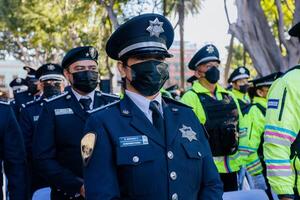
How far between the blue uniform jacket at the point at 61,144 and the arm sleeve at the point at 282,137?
4.67 ft

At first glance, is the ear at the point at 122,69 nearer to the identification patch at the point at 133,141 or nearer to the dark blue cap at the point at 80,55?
the identification patch at the point at 133,141

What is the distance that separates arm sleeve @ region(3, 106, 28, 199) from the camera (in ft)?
11.9

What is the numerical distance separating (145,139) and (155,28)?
0.56 m

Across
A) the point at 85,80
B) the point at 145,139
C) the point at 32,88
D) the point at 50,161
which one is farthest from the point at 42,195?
the point at 32,88

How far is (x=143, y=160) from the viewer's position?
86.9 inches

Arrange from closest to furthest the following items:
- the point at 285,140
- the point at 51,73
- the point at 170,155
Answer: the point at 170,155, the point at 285,140, the point at 51,73

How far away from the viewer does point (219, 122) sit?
5.05 meters

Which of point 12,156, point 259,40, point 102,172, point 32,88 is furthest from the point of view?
point 259,40

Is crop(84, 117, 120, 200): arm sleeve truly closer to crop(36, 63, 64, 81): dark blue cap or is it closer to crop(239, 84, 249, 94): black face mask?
crop(36, 63, 64, 81): dark blue cap

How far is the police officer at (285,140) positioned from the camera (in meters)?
2.81

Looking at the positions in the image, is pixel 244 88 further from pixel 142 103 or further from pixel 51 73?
pixel 142 103

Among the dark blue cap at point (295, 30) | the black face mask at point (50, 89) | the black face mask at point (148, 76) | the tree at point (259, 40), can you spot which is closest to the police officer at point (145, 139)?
the black face mask at point (148, 76)

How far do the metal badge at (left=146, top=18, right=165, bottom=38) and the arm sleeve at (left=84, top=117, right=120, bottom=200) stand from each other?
20.9 inches

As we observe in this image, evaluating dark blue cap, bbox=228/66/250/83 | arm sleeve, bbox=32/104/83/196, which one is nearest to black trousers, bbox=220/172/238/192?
arm sleeve, bbox=32/104/83/196
